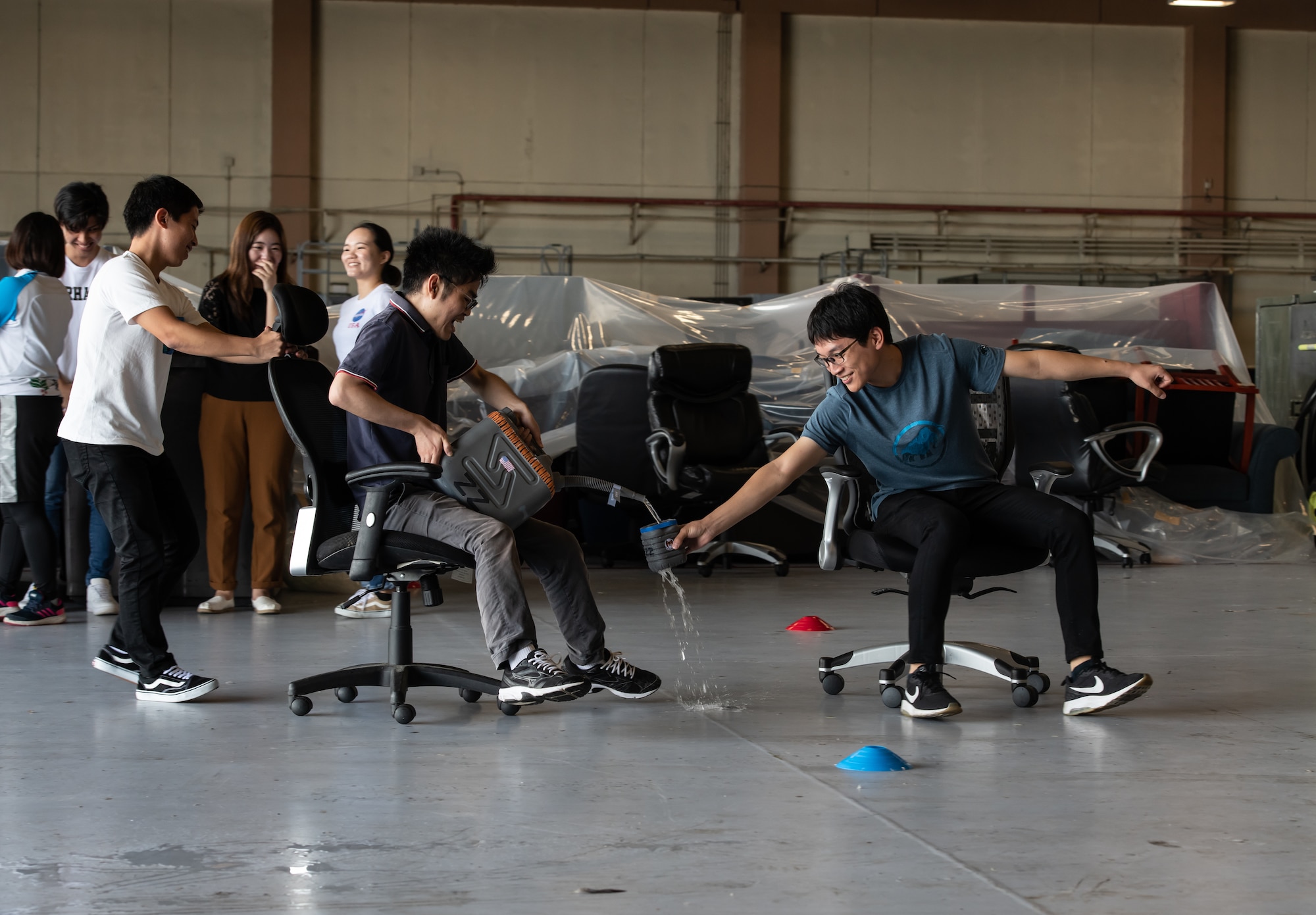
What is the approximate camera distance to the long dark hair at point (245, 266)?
161 inches

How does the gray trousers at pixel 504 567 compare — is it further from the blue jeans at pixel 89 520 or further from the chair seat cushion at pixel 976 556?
the blue jeans at pixel 89 520

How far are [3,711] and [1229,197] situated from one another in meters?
11.2

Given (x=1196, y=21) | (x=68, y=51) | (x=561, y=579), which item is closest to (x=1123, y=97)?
(x=1196, y=21)

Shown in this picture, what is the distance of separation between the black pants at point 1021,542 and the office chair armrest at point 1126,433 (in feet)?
7.07

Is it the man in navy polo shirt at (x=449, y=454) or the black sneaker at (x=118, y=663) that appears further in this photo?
the black sneaker at (x=118, y=663)

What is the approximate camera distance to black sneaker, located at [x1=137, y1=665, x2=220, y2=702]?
2904 millimetres

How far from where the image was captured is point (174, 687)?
2910mm

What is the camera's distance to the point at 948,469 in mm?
2953

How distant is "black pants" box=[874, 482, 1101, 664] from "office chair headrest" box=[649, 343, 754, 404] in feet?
9.32

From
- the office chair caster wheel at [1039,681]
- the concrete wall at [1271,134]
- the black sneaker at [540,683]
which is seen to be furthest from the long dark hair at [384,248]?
the concrete wall at [1271,134]

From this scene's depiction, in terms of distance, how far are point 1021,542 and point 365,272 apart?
2440 millimetres

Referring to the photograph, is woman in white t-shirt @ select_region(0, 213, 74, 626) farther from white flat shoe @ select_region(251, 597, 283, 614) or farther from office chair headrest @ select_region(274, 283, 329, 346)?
office chair headrest @ select_region(274, 283, 329, 346)

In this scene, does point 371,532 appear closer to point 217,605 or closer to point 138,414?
point 138,414

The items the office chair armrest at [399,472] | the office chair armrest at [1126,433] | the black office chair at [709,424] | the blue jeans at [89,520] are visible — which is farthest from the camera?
the black office chair at [709,424]
